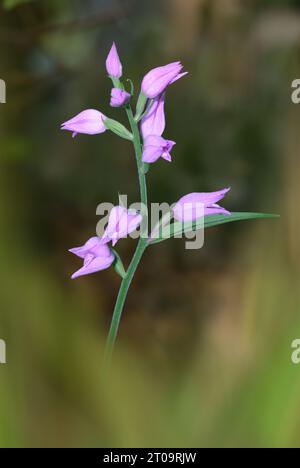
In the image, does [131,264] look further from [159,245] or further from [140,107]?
[159,245]

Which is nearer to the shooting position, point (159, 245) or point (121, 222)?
point (121, 222)

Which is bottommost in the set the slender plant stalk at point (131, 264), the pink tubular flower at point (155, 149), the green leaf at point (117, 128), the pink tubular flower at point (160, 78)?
the slender plant stalk at point (131, 264)

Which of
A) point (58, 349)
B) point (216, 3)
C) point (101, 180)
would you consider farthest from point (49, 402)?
point (216, 3)

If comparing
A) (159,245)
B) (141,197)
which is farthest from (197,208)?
(159,245)

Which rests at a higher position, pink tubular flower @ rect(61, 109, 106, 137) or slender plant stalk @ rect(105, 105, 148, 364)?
pink tubular flower @ rect(61, 109, 106, 137)

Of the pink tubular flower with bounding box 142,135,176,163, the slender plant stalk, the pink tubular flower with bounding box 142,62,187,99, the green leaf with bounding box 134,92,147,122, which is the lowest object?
the slender plant stalk

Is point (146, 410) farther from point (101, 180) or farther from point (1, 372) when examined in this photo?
point (101, 180)
